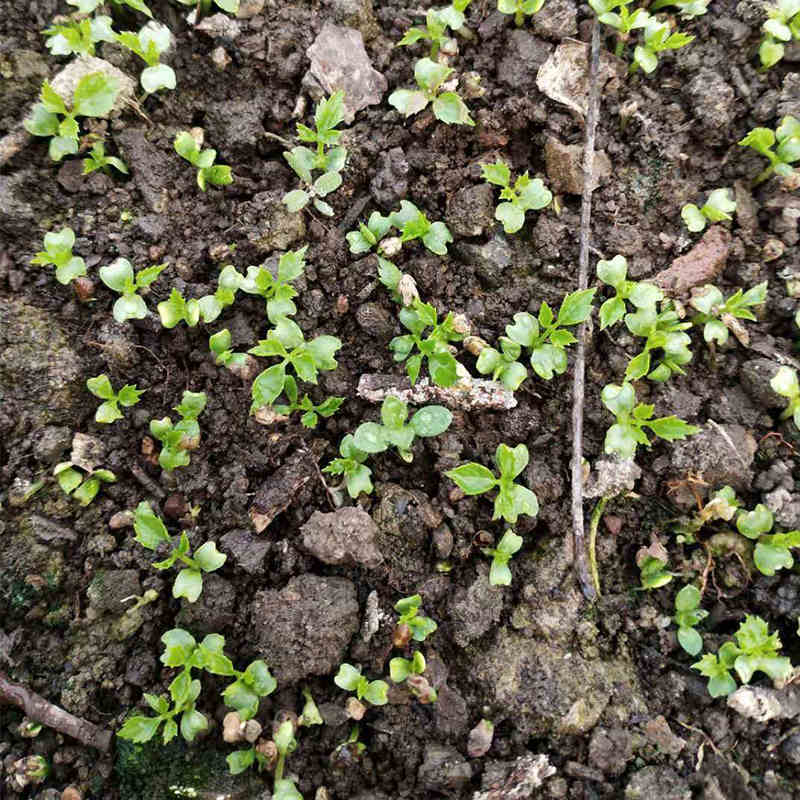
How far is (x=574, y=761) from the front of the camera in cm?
189

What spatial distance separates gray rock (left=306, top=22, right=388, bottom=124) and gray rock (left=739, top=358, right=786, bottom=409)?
5.19ft

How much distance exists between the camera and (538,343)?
2172 mm

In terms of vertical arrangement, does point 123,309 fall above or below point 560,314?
below

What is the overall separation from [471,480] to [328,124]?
1265 mm

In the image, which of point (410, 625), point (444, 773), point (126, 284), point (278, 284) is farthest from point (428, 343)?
point (444, 773)

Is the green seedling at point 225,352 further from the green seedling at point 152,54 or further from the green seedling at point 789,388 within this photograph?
the green seedling at point 789,388

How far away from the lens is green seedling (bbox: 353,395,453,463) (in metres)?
2.05

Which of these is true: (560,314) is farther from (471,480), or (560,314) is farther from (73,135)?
(73,135)

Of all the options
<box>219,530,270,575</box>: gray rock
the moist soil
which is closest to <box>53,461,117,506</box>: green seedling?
the moist soil

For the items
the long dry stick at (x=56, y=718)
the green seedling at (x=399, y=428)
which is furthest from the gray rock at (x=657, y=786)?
the long dry stick at (x=56, y=718)

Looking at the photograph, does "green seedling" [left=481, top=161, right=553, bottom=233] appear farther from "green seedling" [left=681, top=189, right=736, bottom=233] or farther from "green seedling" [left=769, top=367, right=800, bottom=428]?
"green seedling" [left=769, top=367, right=800, bottom=428]

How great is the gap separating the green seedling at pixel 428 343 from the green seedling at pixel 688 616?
94cm

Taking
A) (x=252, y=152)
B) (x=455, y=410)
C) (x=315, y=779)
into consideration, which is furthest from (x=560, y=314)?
(x=315, y=779)

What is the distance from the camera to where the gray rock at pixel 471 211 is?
2301 mm
